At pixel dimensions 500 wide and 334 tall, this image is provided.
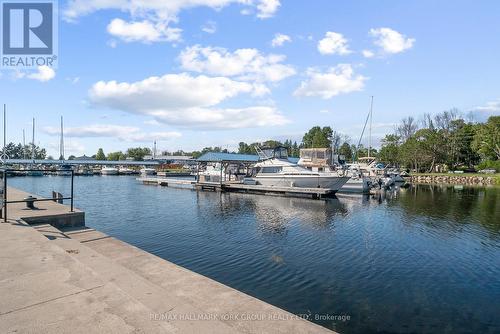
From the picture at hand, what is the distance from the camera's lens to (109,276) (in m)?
6.52

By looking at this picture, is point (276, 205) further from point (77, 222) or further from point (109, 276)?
point (109, 276)

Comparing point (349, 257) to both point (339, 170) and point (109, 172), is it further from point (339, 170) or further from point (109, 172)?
point (109, 172)

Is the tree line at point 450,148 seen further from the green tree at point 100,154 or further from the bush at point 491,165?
the green tree at point 100,154

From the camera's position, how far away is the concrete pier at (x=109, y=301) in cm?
439

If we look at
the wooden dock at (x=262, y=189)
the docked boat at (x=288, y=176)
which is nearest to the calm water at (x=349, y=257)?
the wooden dock at (x=262, y=189)

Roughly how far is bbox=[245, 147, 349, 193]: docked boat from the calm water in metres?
10.8

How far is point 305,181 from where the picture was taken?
3825cm

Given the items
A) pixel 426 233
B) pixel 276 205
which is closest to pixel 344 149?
pixel 276 205

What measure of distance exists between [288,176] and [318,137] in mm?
79628

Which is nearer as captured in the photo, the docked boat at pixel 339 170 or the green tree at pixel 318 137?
the docked boat at pixel 339 170

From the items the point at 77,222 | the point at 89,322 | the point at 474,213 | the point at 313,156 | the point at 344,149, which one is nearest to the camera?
the point at 89,322

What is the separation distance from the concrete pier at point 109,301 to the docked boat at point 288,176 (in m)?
30.0

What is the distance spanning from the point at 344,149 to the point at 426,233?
108855 mm

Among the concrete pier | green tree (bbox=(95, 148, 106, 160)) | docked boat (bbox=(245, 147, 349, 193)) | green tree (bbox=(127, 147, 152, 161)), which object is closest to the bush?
docked boat (bbox=(245, 147, 349, 193))
